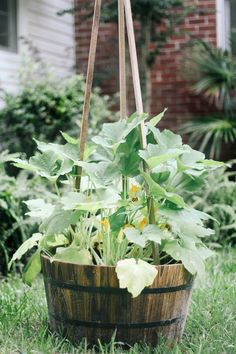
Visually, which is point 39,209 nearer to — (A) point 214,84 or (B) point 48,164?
(B) point 48,164

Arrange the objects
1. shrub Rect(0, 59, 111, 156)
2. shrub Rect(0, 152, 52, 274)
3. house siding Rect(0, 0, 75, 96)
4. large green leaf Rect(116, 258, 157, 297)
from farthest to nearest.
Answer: house siding Rect(0, 0, 75, 96) < shrub Rect(0, 59, 111, 156) < shrub Rect(0, 152, 52, 274) < large green leaf Rect(116, 258, 157, 297)

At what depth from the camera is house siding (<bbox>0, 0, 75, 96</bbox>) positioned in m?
8.17

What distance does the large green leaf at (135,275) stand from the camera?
94.6 inches

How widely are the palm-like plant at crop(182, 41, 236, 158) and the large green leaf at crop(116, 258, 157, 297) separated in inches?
202

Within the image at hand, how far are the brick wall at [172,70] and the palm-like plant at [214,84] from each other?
1.78 feet

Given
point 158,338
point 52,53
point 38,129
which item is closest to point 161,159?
point 158,338

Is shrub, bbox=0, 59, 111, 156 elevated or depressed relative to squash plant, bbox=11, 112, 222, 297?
elevated

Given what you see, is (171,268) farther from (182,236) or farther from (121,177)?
(121,177)

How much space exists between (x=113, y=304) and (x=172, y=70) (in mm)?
6667

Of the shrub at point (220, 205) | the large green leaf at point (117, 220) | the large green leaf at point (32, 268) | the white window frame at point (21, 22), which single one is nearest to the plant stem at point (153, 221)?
the large green leaf at point (117, 220)

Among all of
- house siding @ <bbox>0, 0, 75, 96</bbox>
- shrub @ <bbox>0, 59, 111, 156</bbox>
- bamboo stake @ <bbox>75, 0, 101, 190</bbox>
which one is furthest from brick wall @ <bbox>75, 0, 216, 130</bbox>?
bamboo stake @ <bbox>75, 0, 101, 190</bbox>

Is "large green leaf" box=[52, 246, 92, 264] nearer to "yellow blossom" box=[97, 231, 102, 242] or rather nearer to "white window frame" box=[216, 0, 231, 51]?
"yellow blossom" box=[97, 231, 102, 242]

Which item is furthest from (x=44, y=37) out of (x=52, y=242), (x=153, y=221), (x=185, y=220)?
(x=185, y=220)

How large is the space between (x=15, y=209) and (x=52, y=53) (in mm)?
4896
